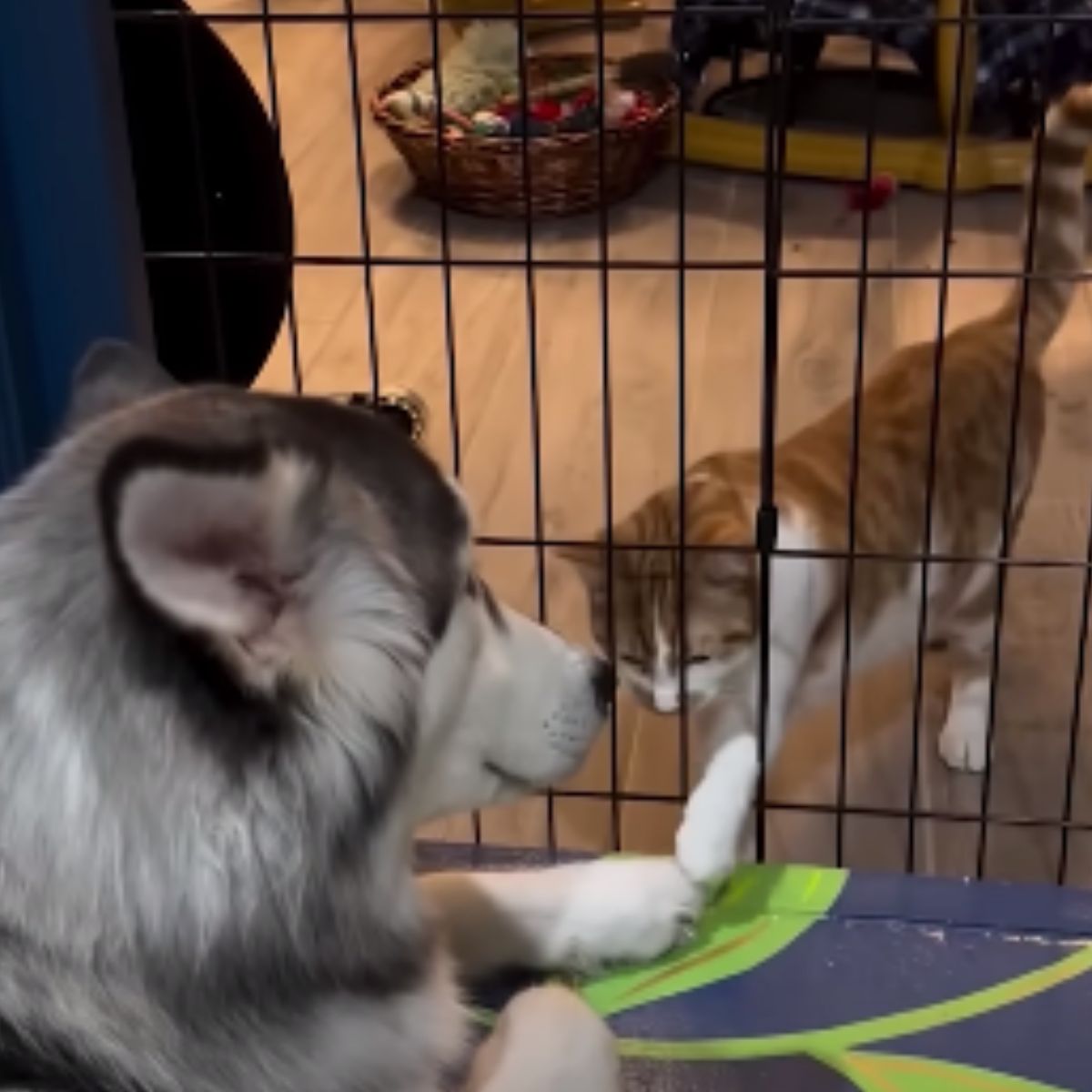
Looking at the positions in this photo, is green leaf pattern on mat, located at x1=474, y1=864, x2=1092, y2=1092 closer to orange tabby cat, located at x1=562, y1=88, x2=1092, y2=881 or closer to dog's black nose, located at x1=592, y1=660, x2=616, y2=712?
orange tabby cat, located at x1=562, y1=88, x2=1092, y2=881

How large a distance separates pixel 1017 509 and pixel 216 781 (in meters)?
1.41

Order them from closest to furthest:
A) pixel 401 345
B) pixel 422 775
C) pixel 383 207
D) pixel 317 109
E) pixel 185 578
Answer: pixel 185 578 < pixel 422 775 < pixel 401 345 < pixel 383 207 < pixel 317 109

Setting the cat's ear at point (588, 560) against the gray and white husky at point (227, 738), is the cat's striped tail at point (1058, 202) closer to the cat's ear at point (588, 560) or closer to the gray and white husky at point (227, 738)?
the cat's ear at point (588, 560)

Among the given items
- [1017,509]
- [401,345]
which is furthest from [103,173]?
[401,345]

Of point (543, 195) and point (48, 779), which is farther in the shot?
point (543, 195)

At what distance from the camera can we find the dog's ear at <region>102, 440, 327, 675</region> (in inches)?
29.8

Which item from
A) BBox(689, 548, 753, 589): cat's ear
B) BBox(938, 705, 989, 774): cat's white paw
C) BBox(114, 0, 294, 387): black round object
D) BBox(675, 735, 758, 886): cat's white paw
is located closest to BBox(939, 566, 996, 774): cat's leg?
BBox(938, 705, 989, 774): cat's white paw

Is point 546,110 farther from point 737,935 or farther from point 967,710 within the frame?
point 737,935

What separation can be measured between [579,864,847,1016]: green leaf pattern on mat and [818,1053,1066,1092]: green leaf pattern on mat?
133 millimetres

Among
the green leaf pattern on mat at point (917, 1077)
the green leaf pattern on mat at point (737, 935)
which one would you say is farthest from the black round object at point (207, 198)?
the green leaf pattern on mat at point (917, 1077)

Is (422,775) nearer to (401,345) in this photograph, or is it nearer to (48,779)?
(48,779)

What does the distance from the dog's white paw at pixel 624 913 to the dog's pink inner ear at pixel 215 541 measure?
0.66m

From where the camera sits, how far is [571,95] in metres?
3.45

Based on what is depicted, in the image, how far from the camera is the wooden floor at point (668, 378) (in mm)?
1962
